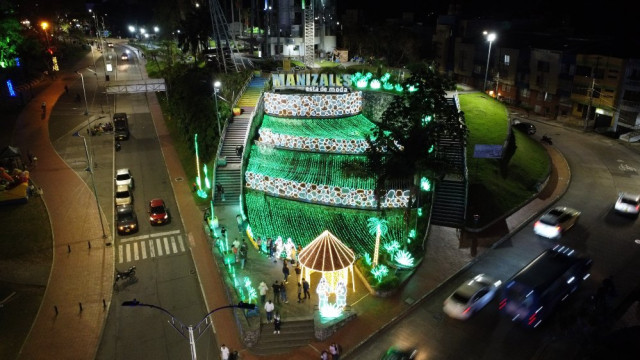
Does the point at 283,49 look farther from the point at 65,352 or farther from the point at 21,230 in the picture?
the point at 65,352

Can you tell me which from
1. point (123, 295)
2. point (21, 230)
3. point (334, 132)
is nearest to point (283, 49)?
point (334, 132)

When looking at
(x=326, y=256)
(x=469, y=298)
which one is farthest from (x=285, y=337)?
(x=469, y=298)

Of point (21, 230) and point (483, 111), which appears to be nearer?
point (21, 230)

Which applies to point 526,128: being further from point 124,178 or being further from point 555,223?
point 124,178

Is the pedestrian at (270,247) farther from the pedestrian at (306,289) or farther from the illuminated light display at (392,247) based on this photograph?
the illuminated light display at (392,247)

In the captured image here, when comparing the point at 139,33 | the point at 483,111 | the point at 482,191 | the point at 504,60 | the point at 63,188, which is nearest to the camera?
the point at 482,191

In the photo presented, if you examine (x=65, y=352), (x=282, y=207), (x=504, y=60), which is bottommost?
(x=65, y=352)
